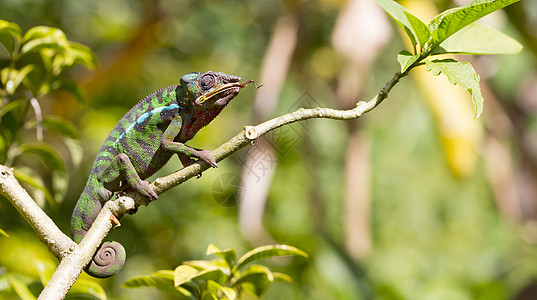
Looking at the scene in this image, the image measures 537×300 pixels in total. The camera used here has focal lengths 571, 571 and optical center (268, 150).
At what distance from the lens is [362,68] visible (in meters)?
2.66

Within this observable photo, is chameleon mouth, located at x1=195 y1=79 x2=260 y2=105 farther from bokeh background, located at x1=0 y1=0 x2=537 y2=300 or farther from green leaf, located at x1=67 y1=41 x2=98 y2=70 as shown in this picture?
green leaf, located at x1=67 y1=41 x2=98 y2=70

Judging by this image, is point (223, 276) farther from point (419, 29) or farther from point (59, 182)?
point (59, 182)

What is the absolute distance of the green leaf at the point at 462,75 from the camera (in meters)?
0.65

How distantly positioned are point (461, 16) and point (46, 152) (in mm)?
871

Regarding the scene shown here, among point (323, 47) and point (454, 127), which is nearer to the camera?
point (454, 127)

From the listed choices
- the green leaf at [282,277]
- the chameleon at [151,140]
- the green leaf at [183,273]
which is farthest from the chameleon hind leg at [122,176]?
the green leaf at [282,277]

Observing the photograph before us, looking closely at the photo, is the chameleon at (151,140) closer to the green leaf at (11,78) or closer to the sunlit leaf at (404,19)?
the sunlit leaf at (404,19)

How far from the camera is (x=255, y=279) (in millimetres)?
846

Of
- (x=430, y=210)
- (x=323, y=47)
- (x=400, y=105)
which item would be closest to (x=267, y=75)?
(x=323, y=47)

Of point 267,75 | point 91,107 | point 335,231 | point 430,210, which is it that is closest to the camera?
point 267,75

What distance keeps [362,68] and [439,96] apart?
0.63m

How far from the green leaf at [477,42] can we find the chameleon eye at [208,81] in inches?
11.9

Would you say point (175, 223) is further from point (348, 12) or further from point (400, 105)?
point (400, 105)

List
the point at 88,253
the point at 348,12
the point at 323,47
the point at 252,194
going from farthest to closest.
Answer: the point at 323,47
the point at 348,12
the point at 252,194
the point at 88,253
